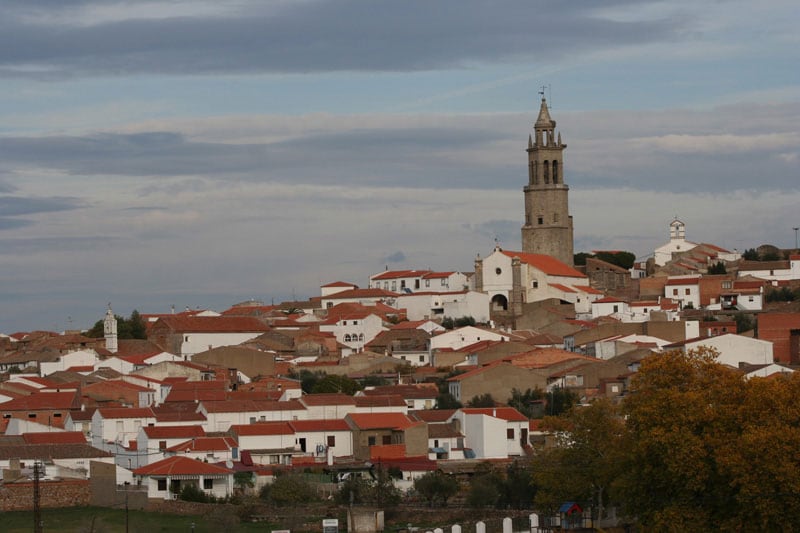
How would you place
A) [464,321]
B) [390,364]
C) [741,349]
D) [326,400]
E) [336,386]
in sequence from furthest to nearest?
[464,321] → [390,364] → [741,349] → [336,386] → [326,400]

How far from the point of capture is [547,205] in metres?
115

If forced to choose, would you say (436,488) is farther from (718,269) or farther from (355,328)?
(718,269)

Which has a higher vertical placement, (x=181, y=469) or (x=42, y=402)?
(x=42, y=402)

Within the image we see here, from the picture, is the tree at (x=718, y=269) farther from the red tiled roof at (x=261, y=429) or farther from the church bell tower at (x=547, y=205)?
the red tiled roof at (x=261, y=429)

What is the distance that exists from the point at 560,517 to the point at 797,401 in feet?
25.2

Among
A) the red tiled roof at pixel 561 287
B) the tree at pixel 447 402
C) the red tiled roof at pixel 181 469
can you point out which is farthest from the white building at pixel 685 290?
the red tiled roof at pixel 181 469

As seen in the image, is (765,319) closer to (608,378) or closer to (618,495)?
(608,378)

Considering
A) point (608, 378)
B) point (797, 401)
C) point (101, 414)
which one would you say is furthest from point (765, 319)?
point (797, 401)

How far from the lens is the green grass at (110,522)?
1697 inches

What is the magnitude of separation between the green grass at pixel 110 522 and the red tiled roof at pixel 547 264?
57179 millimetres

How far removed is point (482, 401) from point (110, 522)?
78.2ft

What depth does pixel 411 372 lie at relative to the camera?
254ft

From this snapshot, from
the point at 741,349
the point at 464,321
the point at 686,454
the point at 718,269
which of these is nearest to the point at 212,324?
the point at 464,321

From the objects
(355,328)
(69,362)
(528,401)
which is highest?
(355,328)
